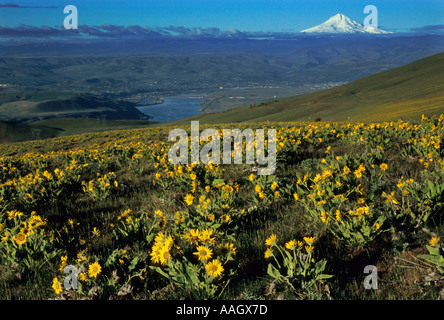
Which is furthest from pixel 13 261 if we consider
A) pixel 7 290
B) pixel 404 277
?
pixel 404 277

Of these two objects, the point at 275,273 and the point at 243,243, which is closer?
the point at 275,273

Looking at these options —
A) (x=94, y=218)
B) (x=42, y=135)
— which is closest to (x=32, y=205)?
(x=94, y=218)

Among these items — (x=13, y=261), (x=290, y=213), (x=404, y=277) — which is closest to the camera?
(x=404, y=277)

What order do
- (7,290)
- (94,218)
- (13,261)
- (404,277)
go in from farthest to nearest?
(94,218)
(13,261)
(7,290)
(404,277)

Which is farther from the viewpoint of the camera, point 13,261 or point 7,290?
point 13,261

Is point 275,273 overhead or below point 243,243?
overhead

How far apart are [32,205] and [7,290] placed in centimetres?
361

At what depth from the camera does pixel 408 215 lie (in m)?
3.68
